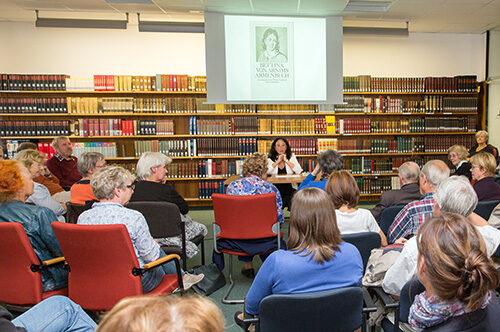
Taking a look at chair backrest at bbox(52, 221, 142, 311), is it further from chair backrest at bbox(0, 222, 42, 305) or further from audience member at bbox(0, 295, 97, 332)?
audience member at bbox(0, 295, 97, 332)

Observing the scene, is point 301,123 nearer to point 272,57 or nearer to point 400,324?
point 272,57

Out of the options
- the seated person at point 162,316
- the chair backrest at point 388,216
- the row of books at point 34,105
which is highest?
the row of books at point 34,105

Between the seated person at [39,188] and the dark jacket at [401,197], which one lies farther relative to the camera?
the seated person at [39,188]

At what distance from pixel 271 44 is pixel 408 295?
5065 millimetres

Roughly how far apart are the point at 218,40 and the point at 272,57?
0.90 meters

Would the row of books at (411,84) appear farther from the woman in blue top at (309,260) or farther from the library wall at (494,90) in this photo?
the woman in blue top at (309,260)

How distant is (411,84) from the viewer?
282 inches

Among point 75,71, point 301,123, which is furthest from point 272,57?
point 75,71

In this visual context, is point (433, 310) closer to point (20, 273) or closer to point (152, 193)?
point (20, 273)

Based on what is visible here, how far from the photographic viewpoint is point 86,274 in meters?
2.13

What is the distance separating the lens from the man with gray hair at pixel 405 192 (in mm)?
3205

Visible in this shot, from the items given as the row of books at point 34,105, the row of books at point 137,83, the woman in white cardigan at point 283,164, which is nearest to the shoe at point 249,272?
the woman in white cardigan at point 283,164

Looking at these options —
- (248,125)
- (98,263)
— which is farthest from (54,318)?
(248,125)

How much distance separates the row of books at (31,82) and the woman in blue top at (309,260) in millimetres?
6151
